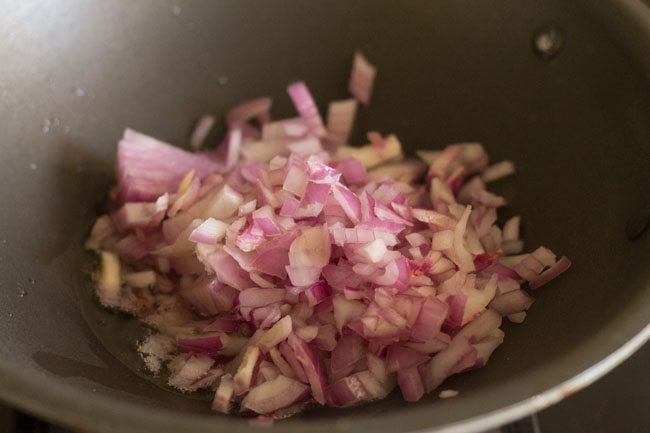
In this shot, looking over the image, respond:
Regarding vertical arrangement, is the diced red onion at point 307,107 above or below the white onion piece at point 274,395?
above

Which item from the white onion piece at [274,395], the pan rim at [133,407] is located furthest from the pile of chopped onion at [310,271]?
the pan rim at [133,407]

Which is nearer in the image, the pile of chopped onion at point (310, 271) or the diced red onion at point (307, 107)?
the pile of chopped onion at point (310, 271)

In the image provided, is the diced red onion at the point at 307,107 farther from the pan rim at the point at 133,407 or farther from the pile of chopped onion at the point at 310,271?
the pan rim at the point at 133,407

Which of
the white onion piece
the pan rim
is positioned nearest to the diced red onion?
the white onion piece

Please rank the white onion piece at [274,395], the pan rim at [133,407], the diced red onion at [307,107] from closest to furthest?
the pan rim at [133,407] < the white onion piece at [274,395] < the diced red onion at [307,107]

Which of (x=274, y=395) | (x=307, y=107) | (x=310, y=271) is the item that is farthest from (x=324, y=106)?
(x=274, y=395)

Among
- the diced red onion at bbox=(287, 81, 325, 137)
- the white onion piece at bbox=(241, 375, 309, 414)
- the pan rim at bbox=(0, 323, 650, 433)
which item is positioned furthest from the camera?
the diced red onion at bbox=(287, 81, 325, 137)

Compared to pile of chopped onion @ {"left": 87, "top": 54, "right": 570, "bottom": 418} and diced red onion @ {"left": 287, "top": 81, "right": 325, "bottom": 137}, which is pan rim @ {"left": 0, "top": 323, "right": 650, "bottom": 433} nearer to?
pile of chopped onion @ {"left": 87, "top": 54, "right": 570, "bottom": 418}
